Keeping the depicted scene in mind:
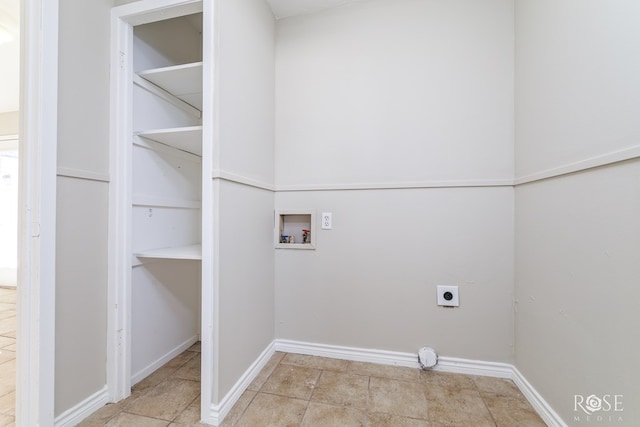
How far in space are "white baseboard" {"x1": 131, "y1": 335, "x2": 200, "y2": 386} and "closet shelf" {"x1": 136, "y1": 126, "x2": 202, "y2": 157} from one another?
1.40 meters

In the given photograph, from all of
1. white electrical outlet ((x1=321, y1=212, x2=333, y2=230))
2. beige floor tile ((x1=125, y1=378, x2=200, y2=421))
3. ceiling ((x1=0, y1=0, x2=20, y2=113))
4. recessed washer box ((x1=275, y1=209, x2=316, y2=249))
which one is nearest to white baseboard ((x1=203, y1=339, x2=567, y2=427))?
beige floor tile ((x1=125, y1=378, x2=200, y2=421))

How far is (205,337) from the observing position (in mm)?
1290

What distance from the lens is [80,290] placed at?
1280 mm

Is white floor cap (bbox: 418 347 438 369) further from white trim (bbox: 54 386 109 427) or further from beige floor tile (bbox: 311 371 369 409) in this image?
white trim (bbox: 54 386 109 427)

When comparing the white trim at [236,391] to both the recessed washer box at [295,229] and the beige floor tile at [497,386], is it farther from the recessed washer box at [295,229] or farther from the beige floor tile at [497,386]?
the beige floor tile at [497,386]

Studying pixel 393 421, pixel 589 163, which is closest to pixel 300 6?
pixel 589 163

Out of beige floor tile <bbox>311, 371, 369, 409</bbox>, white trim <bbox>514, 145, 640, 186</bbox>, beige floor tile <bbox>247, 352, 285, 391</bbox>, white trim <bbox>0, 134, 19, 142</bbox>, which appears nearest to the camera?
white trim <bbox>514, 145, 640, 186</bbox>

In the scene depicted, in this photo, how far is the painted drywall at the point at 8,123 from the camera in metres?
Answer: 3.32

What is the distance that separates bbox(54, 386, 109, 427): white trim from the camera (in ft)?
3.93

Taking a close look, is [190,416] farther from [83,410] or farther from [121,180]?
[121,180]

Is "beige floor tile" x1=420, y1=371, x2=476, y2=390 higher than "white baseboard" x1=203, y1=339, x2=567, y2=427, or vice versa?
"white baseboard" x1=203, y1=339, x2=567, y2=427

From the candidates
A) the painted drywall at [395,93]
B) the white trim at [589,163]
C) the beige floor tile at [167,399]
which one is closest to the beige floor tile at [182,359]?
the beige floor tile at [167,399]

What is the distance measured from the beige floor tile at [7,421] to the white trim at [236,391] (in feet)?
2.83

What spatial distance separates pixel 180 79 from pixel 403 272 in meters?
1.87
